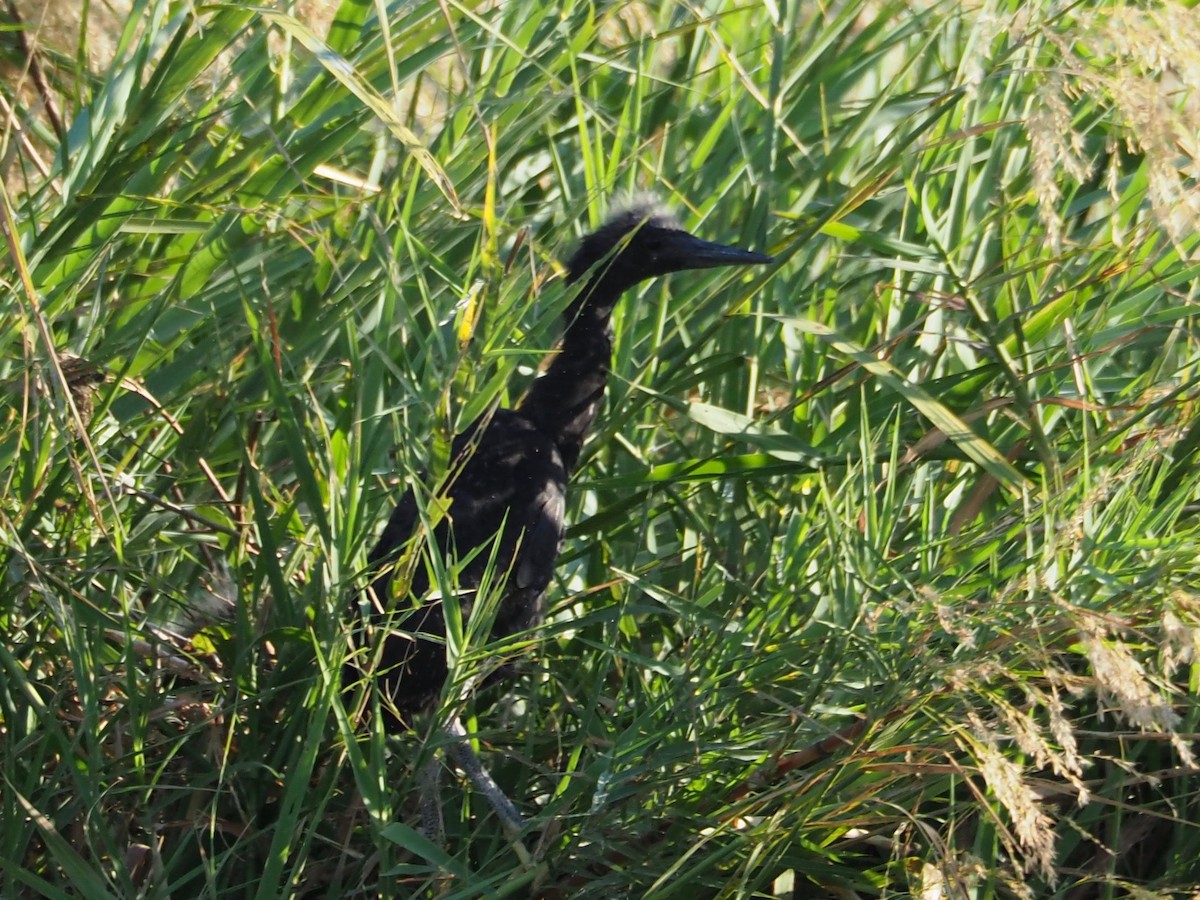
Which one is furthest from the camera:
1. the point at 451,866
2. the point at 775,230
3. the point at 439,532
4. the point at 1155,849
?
the point at 775,230

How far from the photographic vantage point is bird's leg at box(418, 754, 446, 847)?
1961mm

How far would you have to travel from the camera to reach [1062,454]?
7.54 ft

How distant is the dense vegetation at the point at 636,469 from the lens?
177cm

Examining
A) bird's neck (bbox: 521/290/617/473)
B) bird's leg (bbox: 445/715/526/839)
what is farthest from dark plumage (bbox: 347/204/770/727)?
bird's leg (bbox: 445/715/526/839)

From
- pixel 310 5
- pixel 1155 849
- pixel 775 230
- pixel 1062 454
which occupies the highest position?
pixel 310 5

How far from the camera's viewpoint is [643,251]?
2.66 meters

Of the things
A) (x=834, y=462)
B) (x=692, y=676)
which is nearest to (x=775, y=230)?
(x=834, y=462)

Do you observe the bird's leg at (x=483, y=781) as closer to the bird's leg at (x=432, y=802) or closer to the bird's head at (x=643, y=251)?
the bird's leg at (x=432, y=802)

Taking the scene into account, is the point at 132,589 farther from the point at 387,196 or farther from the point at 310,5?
the point at 310,5

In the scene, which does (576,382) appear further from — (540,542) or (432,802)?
(432,802)

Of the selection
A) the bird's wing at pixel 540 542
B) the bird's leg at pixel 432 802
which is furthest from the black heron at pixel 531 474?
the bird's leg at pixel 432 802

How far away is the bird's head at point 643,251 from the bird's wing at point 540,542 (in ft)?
1.36

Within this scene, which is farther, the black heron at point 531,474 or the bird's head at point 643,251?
the bird's head at point 643,251

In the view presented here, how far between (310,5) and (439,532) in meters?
0.97
